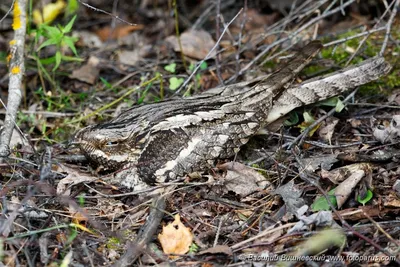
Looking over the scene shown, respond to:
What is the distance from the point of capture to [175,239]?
328 centimetres

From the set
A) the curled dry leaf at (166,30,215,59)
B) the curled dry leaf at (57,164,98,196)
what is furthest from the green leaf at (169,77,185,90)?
the curled dry leaf at (57,164,98,196)

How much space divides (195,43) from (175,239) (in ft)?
8.52

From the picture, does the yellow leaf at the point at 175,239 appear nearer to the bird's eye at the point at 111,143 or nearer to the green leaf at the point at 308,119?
the bird's eye at the point at 111,143

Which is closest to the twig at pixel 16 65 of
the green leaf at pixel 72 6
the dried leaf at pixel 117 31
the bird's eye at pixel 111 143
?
the bird's eye at pixel 111 143

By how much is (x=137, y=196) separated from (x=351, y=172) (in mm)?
1412

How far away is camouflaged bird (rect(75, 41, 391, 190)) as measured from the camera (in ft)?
12.1

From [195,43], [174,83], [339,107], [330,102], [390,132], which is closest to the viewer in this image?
[390,132]

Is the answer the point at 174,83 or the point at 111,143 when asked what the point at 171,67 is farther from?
the point at 111,143

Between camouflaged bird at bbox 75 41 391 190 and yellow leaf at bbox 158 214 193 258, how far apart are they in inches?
18.2

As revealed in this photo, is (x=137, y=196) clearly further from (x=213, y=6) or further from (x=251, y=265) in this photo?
(x=213, y=6)

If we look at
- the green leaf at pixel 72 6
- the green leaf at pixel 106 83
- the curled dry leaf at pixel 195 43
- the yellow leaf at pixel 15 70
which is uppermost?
the green leaf at pixel 72 6

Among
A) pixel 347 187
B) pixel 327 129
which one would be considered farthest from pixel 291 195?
pixel 327 129

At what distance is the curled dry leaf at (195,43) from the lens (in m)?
5.29

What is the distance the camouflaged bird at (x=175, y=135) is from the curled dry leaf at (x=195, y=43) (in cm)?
132
